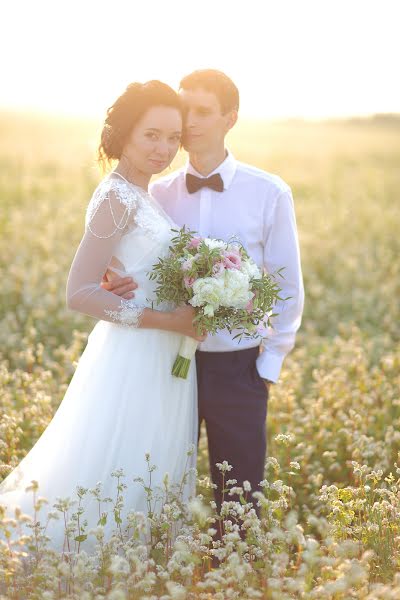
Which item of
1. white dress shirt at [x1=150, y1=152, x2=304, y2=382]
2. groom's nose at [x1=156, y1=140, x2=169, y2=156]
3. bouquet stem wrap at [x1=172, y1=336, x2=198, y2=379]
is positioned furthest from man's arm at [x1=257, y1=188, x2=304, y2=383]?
groom's nose at [x1=156, y1=140, x2=169, y2=156]

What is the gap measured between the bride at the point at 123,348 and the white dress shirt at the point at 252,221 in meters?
0.29

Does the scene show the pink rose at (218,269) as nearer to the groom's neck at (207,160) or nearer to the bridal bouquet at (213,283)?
the bridal bouquet at (213,283)

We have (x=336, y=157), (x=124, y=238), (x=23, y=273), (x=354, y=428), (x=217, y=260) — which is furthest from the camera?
(x=336, y=157)

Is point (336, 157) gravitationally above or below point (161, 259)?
above

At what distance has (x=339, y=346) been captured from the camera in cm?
833

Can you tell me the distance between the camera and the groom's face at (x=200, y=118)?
4375 mm

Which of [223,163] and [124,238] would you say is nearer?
[124,238]

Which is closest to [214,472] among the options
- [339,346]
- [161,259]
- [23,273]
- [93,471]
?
[93,471]

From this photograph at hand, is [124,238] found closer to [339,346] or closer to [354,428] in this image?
[354,428]

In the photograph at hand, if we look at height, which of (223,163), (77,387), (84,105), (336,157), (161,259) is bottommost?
(77,387)

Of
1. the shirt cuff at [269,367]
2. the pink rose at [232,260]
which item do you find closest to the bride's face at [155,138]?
the pink rose at [232,260]

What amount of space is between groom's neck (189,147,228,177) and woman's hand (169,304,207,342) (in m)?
0.93

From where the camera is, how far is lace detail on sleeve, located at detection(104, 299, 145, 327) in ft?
13.3

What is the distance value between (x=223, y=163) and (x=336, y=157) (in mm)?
34545
